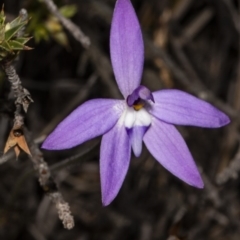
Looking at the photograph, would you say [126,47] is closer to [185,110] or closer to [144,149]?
[185,110]

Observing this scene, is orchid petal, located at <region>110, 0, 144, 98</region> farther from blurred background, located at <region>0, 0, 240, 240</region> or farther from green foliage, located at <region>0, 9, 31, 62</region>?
blurred background, located at <region>0, 0, 240, 240</region>

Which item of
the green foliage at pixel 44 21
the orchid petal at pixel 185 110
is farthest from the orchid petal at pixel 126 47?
the green foliage at pixel 44 21

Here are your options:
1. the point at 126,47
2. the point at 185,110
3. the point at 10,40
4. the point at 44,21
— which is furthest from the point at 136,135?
the point at 44,21

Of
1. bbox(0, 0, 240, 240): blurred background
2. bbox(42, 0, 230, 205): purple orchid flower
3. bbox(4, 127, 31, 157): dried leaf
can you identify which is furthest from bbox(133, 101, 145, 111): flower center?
bbox(0, 0, 240, 240): blurred background

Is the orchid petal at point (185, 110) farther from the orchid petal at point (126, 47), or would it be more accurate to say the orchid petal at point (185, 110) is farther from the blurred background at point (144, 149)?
the blurred background at point (144, 149)

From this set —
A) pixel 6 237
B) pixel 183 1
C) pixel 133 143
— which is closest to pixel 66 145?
pixel 133 143
